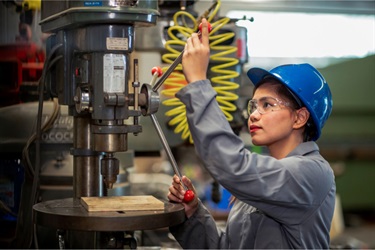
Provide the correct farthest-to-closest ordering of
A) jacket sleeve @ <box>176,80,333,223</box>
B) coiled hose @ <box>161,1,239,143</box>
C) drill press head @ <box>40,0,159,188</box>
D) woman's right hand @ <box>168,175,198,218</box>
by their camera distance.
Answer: coiled hose @ <box>161,1,239,143</box>, woman's right hand @ <box>168,175,198,218</box>, drill press head @ <box>40,0,159,188</box>, jacket sleeve @ <box>176,80,333,223</box>

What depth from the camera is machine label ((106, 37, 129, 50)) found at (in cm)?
159

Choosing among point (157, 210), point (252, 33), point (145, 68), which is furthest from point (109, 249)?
point (252, 33)

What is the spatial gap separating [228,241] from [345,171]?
12.0 ft

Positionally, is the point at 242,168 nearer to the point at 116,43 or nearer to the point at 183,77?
the point at 116,43

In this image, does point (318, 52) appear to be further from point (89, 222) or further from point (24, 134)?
point (89, 222)

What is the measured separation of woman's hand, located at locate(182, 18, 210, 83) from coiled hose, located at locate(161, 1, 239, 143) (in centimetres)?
69

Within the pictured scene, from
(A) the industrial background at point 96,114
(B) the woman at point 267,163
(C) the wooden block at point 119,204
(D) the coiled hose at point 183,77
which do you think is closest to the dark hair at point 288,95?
(B) the woman at point 267,163

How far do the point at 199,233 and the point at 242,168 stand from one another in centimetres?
46

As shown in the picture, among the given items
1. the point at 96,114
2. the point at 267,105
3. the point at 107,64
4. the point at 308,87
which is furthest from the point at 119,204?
the point at 308,87

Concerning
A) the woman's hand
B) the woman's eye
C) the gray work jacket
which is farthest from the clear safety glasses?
the woman's hand

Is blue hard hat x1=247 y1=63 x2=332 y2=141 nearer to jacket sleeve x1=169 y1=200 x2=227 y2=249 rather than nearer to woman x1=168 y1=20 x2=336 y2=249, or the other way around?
woman x1=168 y1=20 x2=336 y2=249

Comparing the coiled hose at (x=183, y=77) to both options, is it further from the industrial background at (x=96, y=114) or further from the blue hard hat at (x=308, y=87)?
the blue hard hat at (x=308, y=87)

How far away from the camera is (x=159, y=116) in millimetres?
2271

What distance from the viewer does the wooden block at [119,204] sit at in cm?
149
